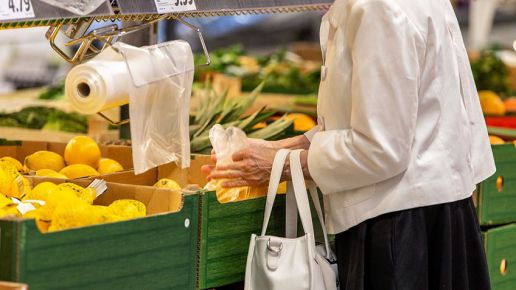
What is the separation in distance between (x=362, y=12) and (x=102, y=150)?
4.49ft

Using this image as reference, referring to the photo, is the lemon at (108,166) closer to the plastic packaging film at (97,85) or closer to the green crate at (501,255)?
the plastic packaging film at (97,85)

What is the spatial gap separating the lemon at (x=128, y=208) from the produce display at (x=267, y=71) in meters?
4.20

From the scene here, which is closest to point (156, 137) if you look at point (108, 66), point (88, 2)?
point (108, 66)

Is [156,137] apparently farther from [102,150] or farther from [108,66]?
[102,150]

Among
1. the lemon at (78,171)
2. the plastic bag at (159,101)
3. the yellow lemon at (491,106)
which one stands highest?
the plastic bag at (159,101)

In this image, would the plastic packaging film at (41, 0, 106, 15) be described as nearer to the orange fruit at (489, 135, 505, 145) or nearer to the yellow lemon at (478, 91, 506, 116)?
the orange fruit at (489, 135, 505, 145)

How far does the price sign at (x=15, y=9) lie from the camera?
7.97ft

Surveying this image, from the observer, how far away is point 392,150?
2.74 m

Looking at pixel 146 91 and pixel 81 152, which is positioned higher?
pixel 146 91

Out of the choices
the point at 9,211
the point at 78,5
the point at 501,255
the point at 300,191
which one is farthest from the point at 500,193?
the point at 9,211

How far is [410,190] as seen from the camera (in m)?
2.84

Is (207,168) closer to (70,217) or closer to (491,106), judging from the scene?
(70,217)

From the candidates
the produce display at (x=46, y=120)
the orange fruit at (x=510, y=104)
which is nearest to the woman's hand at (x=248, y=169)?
the produce display at (x=46, y=120)

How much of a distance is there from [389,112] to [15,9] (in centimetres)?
102
